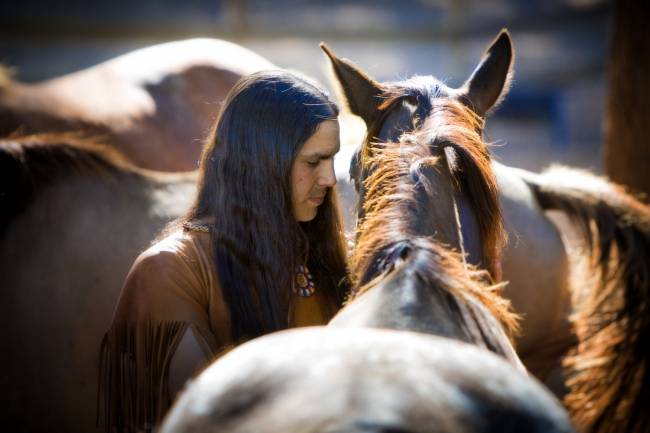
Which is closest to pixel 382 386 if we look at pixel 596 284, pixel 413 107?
pixel 413 107

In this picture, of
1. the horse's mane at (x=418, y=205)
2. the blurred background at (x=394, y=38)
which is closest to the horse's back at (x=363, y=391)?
the horse's mane at (x=418, y=205)

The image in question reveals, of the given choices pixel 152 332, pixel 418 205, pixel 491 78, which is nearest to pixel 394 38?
pixel 491 78

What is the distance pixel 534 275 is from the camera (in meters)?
3.07

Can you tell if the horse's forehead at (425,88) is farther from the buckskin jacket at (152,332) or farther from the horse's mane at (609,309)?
the horse's mane at (609,309)

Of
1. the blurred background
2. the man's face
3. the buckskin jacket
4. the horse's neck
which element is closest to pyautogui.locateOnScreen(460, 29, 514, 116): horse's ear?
the man's face

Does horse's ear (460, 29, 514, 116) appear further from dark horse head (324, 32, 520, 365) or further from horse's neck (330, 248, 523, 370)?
horse's neck (330, 248, 523, 370)

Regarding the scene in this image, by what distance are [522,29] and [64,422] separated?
963cm

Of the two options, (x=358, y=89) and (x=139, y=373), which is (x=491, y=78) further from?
(x=139, y=373)

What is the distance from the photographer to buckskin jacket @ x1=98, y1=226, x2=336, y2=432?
166 centimetres

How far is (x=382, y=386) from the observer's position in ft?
3.49

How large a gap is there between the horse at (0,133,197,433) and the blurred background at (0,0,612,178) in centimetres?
621

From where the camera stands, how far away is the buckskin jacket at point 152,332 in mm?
1661

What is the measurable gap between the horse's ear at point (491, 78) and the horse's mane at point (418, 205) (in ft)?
0.54

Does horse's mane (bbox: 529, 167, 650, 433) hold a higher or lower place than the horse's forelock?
lower
